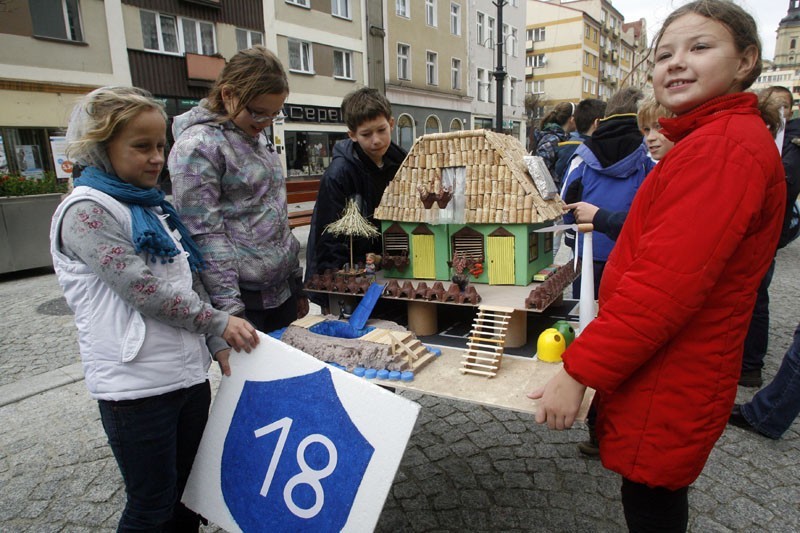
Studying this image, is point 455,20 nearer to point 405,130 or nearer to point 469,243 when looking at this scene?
point 405,130

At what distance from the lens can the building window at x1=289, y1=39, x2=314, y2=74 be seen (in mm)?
17906

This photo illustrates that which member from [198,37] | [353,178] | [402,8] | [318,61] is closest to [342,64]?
[318,61]

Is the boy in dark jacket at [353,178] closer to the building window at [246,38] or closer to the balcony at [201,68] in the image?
Answer: the balcony at [201,68]

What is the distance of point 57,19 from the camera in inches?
480

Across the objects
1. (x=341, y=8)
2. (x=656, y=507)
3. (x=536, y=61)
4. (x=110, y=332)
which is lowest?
(x=656, y=507)

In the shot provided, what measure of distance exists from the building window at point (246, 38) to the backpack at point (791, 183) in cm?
1582

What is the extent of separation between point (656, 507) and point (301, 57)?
19.1 metres

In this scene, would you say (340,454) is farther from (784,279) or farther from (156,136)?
(784,279)

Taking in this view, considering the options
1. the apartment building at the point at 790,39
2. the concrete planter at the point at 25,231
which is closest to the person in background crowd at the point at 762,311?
the concrete planter at the point at 25,231

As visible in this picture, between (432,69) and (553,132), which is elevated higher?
(432,69)

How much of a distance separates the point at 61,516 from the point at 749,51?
3.26 m

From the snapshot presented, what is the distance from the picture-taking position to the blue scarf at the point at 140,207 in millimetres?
1528

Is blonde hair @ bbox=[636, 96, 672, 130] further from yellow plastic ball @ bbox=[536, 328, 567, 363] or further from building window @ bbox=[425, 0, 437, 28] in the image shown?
building window @ bbox=[425, 0, 437, 28]

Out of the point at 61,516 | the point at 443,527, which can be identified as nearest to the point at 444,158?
the point at 443,527
